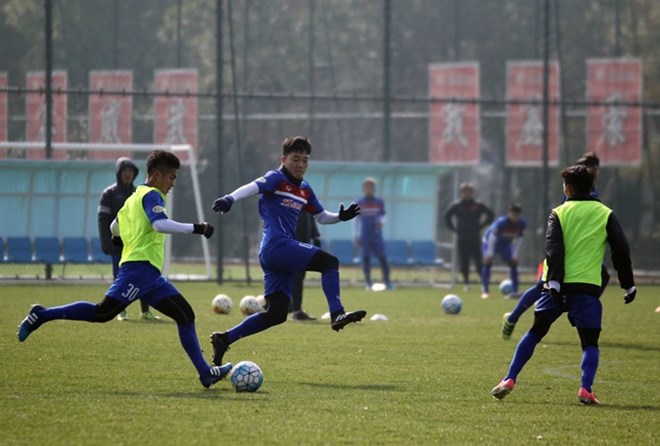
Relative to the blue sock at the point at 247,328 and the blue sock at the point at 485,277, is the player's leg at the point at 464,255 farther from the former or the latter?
the blue sock at the point at 247,328

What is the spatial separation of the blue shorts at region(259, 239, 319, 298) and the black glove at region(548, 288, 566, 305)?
86.4 inches

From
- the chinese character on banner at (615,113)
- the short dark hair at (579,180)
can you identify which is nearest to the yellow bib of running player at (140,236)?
the short dark hair at (579,180)

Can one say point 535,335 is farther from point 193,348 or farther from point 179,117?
A: point 179,117

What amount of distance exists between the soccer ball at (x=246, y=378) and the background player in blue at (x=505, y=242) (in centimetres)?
1388

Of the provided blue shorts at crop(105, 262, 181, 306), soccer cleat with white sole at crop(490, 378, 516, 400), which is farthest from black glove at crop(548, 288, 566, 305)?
blue shorts at crop(105, 262, 181, 306)

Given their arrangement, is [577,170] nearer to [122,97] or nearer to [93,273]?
[93,273]

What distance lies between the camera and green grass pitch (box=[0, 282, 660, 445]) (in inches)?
310

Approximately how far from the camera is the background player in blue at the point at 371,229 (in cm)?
2469

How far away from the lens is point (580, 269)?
962 centimetres

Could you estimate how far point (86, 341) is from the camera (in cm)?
1330

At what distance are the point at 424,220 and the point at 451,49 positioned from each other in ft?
45.0

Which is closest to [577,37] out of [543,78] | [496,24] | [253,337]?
[496,24]

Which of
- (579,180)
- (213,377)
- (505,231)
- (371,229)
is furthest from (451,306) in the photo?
(213,377)

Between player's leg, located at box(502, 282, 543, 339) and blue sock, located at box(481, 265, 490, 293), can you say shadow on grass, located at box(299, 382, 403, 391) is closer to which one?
player's leg, located at box(502, 282, 543, 339)
